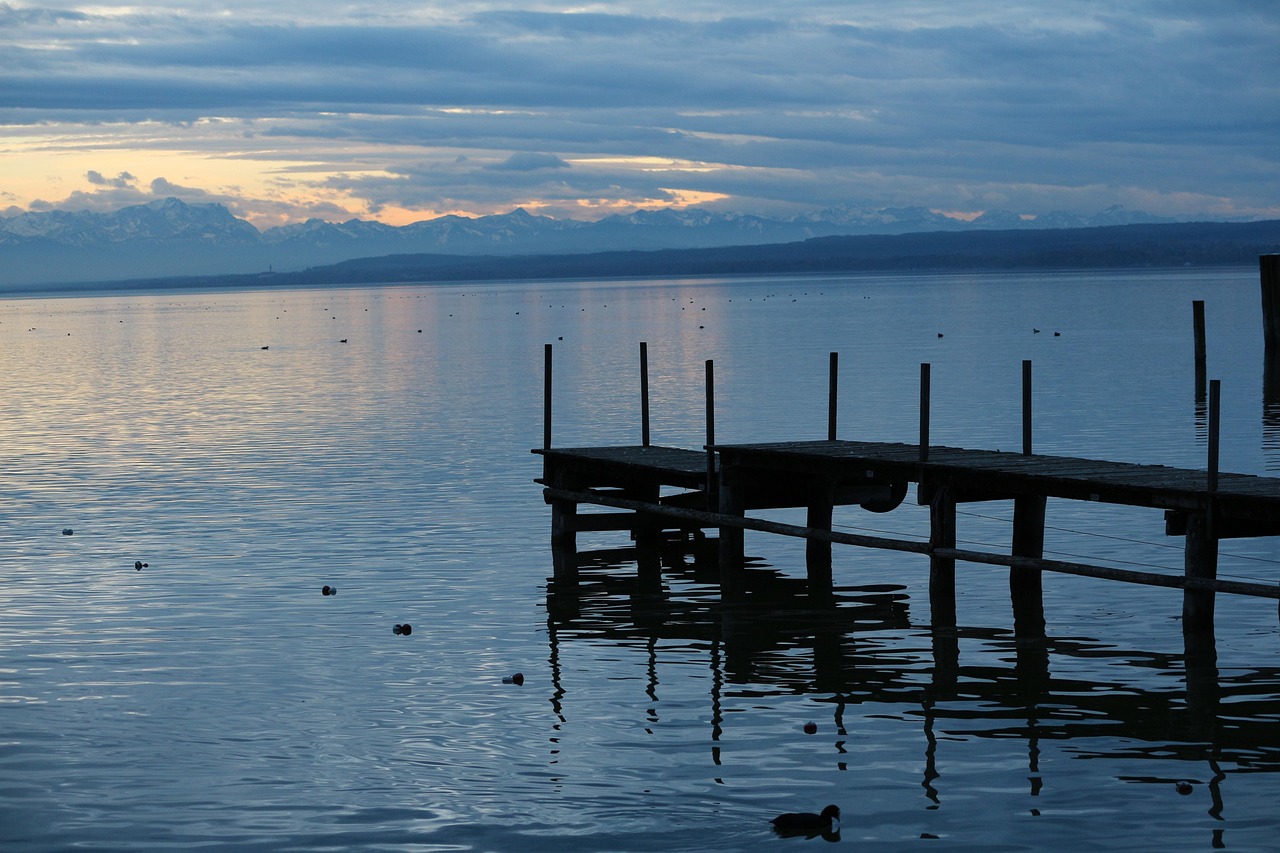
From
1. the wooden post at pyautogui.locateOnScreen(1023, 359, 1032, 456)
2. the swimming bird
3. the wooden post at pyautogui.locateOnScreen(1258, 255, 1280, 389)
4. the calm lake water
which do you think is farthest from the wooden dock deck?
the wooden post at pyautogui.locateOnScreen(1258, 255, 1280, 389)

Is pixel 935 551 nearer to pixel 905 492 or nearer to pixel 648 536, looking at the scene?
pixel 905 492

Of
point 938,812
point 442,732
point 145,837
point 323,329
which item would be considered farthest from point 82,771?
point 323,329

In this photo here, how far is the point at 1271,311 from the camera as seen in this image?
5994cm

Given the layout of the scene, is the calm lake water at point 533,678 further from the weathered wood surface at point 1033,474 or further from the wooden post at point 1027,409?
the wooden post at point 1027,409

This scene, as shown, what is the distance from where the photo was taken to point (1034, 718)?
15.9 meters

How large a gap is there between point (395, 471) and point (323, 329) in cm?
9951

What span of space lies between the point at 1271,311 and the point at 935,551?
43952 mm

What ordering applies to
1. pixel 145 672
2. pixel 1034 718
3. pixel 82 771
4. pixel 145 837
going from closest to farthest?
pixel 145 837, pixel 82 771, pixel 1034 718, pixel 145 672

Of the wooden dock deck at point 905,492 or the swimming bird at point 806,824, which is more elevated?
the wooden dock deck at point 905,492

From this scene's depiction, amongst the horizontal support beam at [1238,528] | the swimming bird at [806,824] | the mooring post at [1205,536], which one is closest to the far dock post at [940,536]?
the horizontal support beam at [1238,528]

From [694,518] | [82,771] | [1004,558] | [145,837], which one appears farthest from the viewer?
[694,518]

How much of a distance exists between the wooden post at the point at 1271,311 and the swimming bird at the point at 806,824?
48.4 m

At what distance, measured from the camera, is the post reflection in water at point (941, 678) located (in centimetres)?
1491

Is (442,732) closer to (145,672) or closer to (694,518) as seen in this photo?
(145,672)
